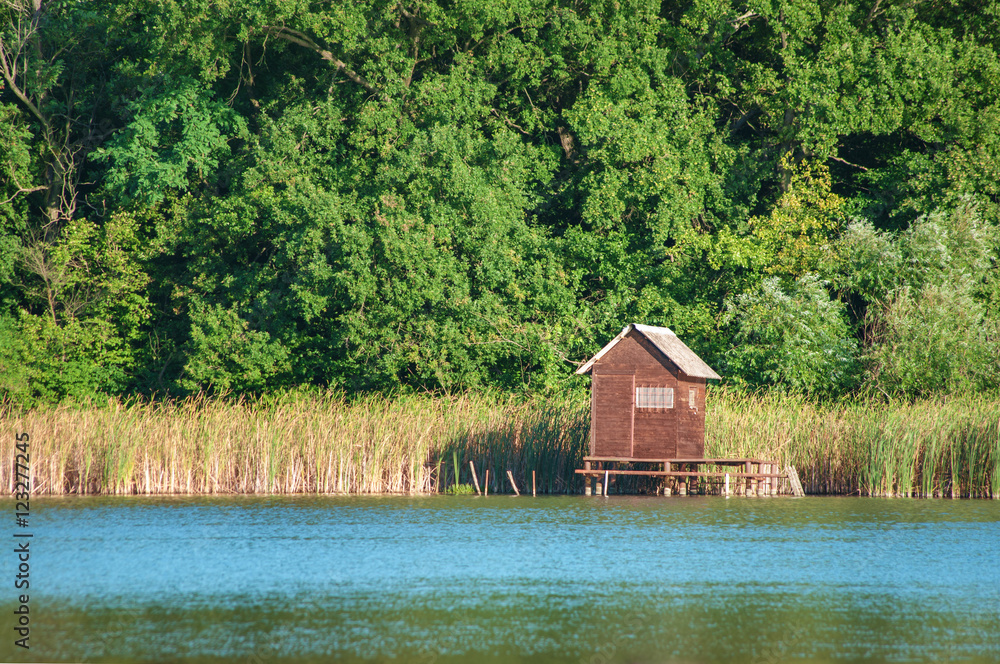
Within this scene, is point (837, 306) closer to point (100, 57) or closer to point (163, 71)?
point (163, 71)

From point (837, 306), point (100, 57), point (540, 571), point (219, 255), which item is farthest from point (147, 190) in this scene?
point (540, 571)

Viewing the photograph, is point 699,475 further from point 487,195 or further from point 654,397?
point 487,195

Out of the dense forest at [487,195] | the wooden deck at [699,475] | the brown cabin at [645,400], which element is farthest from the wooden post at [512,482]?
the dense forest at [487,195]

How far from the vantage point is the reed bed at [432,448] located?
71.3 feet

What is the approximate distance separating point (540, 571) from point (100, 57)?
25.2 m

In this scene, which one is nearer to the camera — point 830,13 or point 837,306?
point 837,306

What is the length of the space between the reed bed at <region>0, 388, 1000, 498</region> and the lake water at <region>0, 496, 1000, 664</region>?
1574mm

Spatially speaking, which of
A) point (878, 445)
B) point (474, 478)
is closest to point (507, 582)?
point (474, 478)

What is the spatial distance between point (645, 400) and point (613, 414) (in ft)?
2.23

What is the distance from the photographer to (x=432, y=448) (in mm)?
23000

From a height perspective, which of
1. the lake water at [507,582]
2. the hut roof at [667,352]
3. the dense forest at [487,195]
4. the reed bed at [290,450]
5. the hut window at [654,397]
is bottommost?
the lake water at [507,582]

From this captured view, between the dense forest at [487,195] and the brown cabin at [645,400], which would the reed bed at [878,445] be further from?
the dense forest at [487,195]

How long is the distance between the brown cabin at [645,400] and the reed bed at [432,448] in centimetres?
98

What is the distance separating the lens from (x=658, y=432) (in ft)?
75.7
